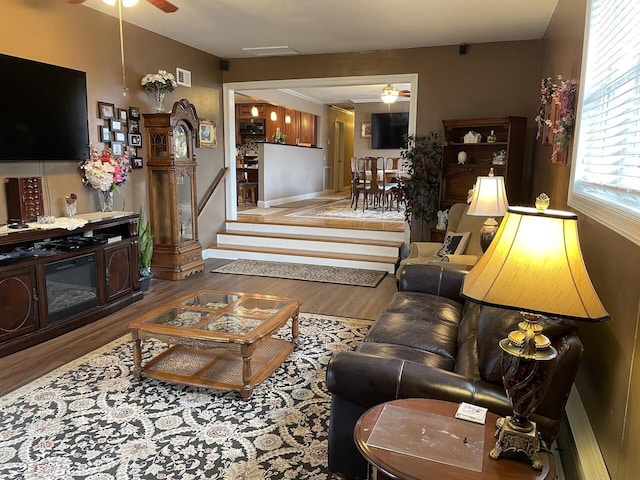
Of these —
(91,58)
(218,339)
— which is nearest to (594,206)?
(218,339)

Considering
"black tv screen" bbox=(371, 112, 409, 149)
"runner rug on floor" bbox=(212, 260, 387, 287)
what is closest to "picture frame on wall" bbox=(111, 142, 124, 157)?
"runner rug on floor" bbox=(212, 260, 387, 287)

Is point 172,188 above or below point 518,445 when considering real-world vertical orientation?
above

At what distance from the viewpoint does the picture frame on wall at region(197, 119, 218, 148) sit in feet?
20.5

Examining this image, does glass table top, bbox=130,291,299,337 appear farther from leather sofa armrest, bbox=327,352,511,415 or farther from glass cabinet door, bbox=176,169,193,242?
glass cabinet door, bbox=176,169,193,242

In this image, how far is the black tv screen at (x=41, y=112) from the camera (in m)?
3.59

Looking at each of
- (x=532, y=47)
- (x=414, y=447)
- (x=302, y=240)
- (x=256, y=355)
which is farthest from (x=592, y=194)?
(x=302, y=240)

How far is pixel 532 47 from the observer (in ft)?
17.6

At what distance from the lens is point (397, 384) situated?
5.74ft

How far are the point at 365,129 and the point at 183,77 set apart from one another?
6.42 m

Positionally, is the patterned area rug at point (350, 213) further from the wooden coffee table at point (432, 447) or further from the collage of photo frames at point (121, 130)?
the wooden coffee table at point (432, 447)

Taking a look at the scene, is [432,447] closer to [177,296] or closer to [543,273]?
[543,273]

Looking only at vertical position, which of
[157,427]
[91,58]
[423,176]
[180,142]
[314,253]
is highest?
[91,58]

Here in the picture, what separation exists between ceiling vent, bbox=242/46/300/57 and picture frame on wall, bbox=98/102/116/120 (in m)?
2.02

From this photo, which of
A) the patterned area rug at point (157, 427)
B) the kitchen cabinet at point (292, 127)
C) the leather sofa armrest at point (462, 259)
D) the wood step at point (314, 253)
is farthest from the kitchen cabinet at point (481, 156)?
the kitchen cabinet at point (292, 127)
